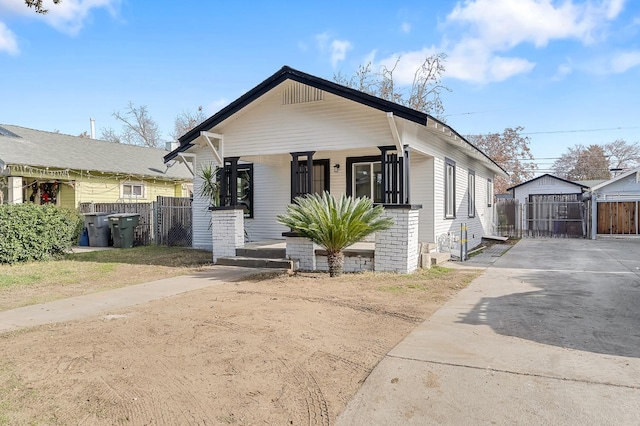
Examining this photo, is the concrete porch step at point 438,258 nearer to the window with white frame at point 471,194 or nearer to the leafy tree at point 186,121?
the window with white frame at point 471,194

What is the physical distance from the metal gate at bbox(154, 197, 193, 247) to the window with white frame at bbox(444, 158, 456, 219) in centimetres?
930

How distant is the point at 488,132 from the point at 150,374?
40860 mm

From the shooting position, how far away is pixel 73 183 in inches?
738

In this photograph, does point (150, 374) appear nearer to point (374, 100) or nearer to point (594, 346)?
point (594, 346)

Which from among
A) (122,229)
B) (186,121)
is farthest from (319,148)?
(186,121)

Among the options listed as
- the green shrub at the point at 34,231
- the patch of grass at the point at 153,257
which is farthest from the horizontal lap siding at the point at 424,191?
the green shrub at the point at 34,231

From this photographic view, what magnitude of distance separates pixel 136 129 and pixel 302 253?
37.9 m

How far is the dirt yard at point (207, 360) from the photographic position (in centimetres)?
304

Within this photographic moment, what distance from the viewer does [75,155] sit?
19422mm

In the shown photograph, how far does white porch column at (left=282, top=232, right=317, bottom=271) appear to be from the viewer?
9.77 meters

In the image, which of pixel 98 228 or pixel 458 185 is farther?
pixel 98 228

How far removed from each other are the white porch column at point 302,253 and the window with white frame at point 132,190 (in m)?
14.4

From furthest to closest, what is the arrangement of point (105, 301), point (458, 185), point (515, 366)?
point (458, 185)
point (105, 301)
point (515, 366)

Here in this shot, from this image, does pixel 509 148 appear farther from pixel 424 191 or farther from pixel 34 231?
pixel 34 231
